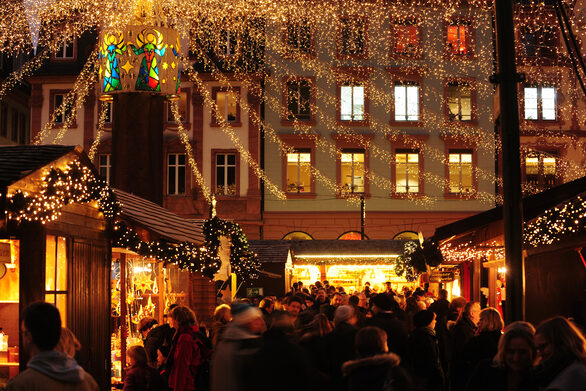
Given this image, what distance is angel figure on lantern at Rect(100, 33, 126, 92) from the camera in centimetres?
1520

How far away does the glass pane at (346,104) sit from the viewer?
1532 inches

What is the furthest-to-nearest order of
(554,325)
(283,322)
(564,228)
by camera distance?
(564,228), (283,322), (554,325)

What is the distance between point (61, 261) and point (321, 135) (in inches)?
1138

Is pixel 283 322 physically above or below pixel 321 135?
below

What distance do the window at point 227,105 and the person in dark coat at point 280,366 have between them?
33.0m

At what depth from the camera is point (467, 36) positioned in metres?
39.3

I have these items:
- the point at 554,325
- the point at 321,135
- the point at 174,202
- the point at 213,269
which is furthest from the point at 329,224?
the point at 554,325

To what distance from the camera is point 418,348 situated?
28.4 ft

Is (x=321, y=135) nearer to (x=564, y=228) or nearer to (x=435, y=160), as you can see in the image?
(x=435, y=160)

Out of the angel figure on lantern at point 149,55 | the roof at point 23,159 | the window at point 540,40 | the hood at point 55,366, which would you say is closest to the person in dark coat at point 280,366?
the hood at point 55,366

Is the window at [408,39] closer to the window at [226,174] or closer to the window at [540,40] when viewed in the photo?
the window at [540,40]

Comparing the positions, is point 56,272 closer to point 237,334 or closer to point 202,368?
point 202,368

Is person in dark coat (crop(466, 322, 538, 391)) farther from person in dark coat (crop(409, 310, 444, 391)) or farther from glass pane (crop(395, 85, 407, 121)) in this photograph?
glass pane (crop(395, 85, 407, 121))

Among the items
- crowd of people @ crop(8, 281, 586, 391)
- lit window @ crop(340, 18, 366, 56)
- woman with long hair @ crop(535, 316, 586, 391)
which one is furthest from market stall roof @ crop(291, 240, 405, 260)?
woman with long hair @ crop(535, 316, 586, 391)
